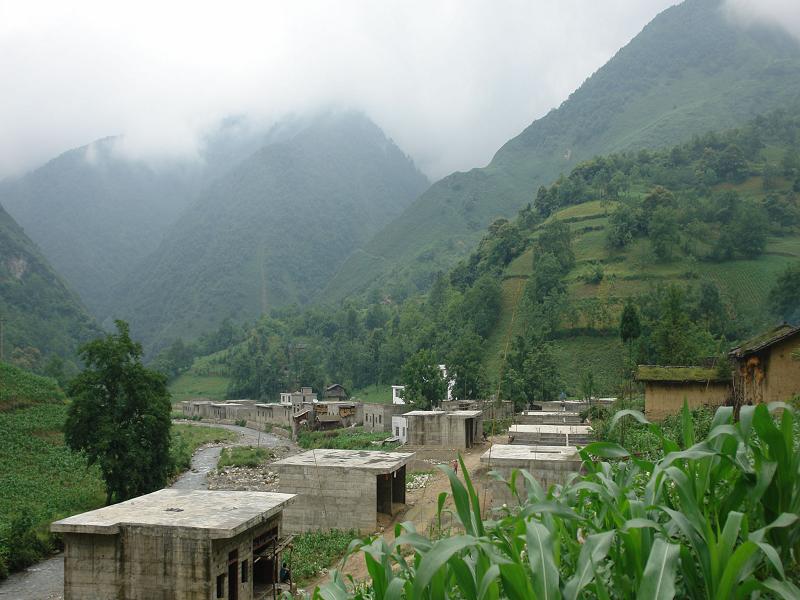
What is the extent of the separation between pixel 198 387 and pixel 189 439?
39.6m

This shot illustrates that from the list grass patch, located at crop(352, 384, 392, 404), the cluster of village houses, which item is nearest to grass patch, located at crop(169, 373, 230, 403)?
grass patch, located at crop(352, 384, 392, 404)

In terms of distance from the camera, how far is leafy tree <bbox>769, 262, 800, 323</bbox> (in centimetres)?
4366

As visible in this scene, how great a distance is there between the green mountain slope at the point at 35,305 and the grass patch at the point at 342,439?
48.8 metres

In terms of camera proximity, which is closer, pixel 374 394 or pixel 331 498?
pixel 331 498

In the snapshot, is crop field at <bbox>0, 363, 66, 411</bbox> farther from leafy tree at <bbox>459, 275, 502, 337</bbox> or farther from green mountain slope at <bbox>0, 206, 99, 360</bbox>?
green mountain slope at <bbox>0, 206, 99, 360</bbox>

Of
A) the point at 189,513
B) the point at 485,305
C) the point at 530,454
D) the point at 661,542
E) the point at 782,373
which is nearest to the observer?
the point at 661,542

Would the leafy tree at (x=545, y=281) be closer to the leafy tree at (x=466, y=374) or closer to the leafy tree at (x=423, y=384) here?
the leafy tree at (x=466, y=374)

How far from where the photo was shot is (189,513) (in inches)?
502

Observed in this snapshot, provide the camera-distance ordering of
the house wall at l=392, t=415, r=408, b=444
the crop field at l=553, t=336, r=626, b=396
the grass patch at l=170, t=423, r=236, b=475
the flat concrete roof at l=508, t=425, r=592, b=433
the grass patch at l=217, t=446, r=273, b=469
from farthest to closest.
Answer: the crop field at l=553, t=336, r=626, b=396 → the house wall at l=392, t=415, r=408, b=444 → the grass patch at l=170, t=423, r=236, b=475 → the grass patch at l=217, t=446, r=273, b=469 → the flat concrete roof at l=508, t=425, r=592, b=433

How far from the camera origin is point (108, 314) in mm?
146750

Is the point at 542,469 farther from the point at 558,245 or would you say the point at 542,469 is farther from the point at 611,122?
the point at 611,122

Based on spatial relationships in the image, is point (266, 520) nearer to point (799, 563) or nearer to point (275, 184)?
point (799, 563)

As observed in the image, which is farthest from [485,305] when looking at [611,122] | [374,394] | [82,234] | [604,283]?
[82,234]

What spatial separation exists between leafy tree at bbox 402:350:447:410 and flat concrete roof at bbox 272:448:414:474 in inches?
855
